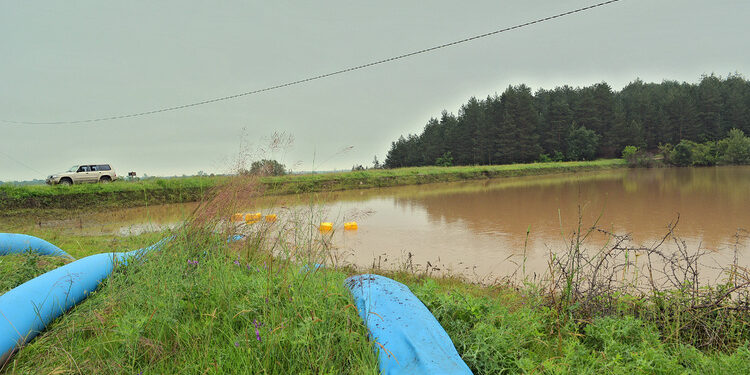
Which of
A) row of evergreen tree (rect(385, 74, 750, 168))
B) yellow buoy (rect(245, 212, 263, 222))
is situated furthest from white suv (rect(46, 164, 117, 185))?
row of evergreen tree (rect(385, 74, 750, 168))

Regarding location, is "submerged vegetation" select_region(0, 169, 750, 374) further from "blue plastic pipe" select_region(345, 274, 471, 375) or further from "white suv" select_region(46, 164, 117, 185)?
"white suv" select_region(46, 164, 117, 185)

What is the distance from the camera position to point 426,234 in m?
8.55

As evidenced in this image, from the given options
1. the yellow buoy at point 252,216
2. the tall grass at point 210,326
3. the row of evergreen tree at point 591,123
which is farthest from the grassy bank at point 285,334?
the row of evergreen tree at point 591,123

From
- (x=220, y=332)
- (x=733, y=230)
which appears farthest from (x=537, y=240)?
(x=220, y=332)

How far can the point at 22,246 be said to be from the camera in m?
4.52

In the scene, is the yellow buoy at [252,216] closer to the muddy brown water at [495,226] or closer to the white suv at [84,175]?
the muddy brown water at [495,226]

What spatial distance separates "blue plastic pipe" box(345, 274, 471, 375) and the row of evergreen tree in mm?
52330

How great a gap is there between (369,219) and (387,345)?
29.5ft

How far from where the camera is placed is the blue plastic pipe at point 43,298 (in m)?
2.26

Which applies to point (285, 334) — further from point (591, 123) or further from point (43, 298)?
point (591, 123)

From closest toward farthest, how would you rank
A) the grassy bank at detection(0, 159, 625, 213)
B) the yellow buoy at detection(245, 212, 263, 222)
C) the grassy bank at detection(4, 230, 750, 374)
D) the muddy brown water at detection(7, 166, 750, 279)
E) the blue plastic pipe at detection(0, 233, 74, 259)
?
the grassy bank at detection(4, 230, 750, 374) → the yellow buoy at detection(245, 212, 263, 222) → the blue plastic pipe at detection(0, 233, 74, 259) → the muddy brown water at detection(7, 166, 750, 279) → the grassy bank at detection(0, 159, 625, 213)

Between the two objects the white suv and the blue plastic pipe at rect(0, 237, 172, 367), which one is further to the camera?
the white suv

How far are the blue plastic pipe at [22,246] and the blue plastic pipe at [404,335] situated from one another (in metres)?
4.43

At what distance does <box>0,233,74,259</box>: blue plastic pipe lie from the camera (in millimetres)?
4445
